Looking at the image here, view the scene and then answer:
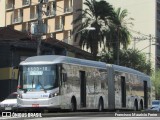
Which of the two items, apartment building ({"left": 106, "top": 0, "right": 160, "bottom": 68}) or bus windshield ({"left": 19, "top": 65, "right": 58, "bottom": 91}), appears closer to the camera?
bus windshield ({"left": 19, "top": 65, "right": 58, "bottom": 91})

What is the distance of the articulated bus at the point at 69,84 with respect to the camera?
28.0m

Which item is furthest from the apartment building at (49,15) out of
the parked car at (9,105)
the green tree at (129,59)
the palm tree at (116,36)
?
the parked car at (9,105)

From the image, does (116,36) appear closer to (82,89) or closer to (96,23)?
(96,23)

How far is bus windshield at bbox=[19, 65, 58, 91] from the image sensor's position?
28.0m

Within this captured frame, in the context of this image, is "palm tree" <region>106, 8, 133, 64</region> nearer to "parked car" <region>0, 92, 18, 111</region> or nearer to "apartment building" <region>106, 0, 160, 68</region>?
"apartment building" <region>106, 0, 160, 68</region>

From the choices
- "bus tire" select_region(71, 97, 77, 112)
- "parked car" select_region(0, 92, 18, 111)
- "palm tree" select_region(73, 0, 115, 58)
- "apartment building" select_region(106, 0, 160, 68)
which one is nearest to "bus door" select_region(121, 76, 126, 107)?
"bus tire" select_region(71, 97, 77, 112)

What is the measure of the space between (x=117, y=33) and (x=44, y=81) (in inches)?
1570

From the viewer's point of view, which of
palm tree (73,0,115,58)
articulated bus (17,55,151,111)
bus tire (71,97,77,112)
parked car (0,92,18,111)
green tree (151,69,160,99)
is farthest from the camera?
green tree (151,69,160,99)

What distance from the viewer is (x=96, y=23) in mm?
63062

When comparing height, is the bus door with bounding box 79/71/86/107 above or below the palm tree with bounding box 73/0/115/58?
below

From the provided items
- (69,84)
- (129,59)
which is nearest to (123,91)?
(69,84)

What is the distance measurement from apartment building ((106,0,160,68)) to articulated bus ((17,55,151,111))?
54050 mm

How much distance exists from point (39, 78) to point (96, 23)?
35.6m

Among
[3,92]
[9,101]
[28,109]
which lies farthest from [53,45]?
[28,109]
